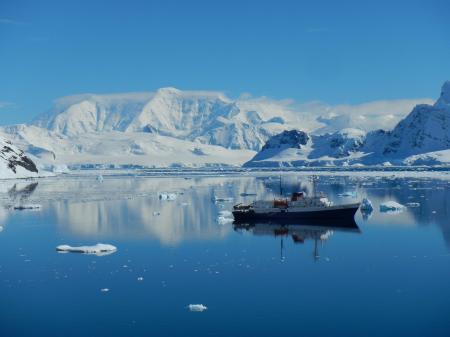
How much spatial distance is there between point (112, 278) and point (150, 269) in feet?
8.91

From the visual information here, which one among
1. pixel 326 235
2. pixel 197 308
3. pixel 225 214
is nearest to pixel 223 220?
pixel 225 214

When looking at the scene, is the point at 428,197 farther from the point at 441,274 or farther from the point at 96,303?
the point at 96,303

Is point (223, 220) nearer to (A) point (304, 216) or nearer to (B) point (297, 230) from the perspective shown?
(A) point (304, 216)

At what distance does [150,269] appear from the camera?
107ft

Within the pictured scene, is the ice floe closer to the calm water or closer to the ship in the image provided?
the ship

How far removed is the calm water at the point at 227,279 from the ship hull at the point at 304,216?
6.62 ft

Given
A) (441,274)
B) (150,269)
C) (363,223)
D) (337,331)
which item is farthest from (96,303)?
(363,223)

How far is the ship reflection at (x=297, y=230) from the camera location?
1719 inches

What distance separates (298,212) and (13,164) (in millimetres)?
116916

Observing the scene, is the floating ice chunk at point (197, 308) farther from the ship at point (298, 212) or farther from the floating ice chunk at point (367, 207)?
the floating ice chunk at point (367, 207)

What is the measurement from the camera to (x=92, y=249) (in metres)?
37.6

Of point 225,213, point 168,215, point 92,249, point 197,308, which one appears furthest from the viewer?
point 225,213

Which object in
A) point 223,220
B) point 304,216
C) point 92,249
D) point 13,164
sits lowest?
point 92,249

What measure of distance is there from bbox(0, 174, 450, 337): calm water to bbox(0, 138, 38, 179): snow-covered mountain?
332 feet
